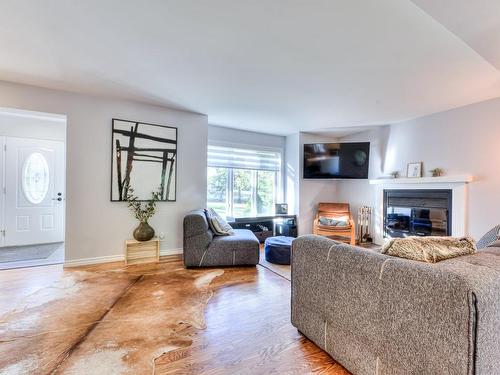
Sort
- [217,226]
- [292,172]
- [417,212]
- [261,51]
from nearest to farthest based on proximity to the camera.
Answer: [261,51] < [217,226] < [417,212] < [292,172]

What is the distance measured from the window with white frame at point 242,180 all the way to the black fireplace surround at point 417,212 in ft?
7.46

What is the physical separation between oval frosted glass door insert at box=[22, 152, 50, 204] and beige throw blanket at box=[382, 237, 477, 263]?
18.9ft

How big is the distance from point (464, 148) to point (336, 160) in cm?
201

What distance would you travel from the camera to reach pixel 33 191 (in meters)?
4.56

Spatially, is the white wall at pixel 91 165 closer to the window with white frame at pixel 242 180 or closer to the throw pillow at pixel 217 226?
the throw pillow at pixel 217 226

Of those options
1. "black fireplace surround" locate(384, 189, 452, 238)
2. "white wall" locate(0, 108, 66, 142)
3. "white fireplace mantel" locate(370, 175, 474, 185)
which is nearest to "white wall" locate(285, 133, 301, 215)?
"white fireplace mantel" locate(370, 175, 474, 185)

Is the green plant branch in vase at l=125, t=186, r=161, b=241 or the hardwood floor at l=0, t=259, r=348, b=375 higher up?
the green plant branch in vase at l=125, t=186, r=161, b=241

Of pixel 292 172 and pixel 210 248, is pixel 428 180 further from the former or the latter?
pixel 210 248

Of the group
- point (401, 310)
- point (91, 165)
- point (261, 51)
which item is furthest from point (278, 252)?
point (91, 165)

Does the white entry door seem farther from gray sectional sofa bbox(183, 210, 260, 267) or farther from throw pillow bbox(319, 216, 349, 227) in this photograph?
throw pillow bbox(319, 216, 349, 227)

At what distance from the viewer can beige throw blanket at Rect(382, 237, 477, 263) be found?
1249 millimetres

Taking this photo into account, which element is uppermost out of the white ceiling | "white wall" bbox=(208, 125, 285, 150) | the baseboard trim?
the white ceiling

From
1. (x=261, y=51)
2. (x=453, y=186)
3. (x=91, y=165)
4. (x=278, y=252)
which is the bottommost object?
(x=278, y=252)

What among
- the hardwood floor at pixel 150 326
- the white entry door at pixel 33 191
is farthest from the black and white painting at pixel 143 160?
the white entry door at pixel 33 191
